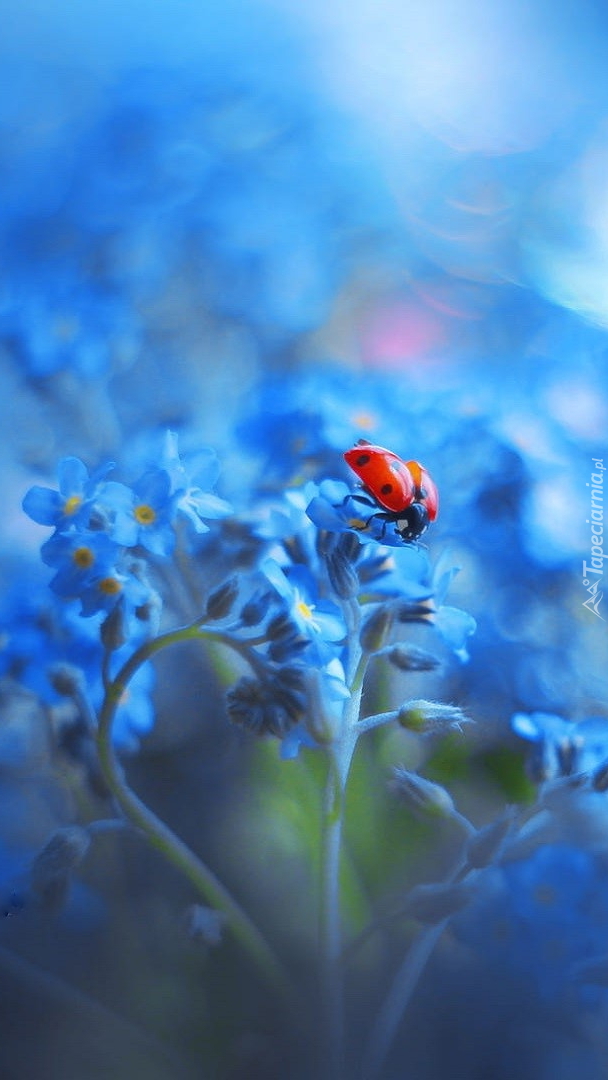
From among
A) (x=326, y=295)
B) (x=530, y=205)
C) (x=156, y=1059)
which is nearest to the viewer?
(x=156, y=1059)

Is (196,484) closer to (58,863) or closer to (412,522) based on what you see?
(412,522)

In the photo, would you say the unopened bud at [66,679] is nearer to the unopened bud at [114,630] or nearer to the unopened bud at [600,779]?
the unopened bud at [114,630]

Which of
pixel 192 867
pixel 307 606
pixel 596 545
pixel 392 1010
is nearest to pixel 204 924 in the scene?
pixel 192 867

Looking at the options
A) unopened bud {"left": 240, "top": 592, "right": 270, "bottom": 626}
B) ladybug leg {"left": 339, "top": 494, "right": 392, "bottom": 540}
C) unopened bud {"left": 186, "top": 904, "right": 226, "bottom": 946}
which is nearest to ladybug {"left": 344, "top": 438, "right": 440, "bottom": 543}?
ladybug leg {"left": 339, "top": 494, "right": 392, "bottom": 540}

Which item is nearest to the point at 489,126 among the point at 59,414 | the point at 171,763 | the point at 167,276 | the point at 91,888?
the point at 167,276

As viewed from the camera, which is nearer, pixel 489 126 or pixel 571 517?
pixel 571 517

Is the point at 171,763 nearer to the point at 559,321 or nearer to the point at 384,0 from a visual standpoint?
the point at 559,321

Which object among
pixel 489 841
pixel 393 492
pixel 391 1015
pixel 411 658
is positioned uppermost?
pixel 393 492
